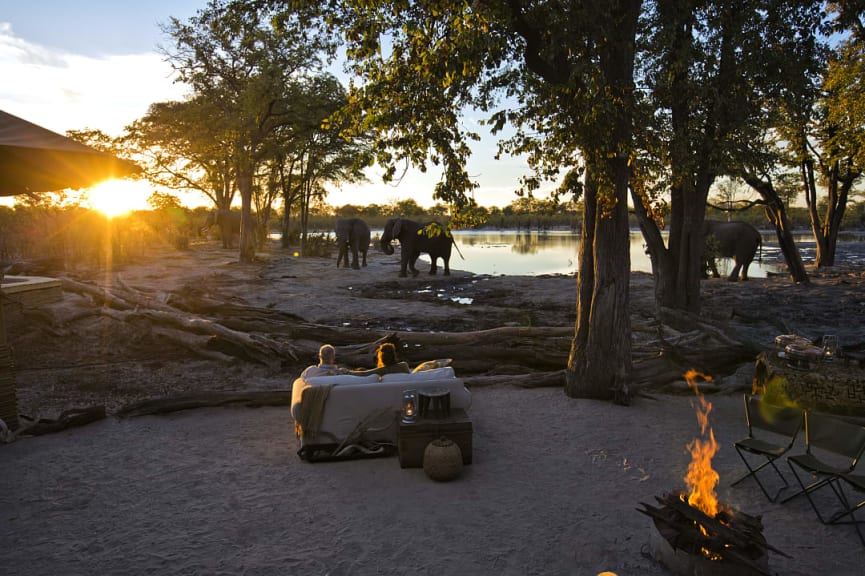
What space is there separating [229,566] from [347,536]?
0.84 metres

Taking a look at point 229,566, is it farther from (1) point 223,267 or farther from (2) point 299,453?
(1) point 223,267

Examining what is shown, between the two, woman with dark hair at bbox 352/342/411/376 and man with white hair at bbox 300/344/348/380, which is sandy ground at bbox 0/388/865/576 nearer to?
man with white hair at bbox 300/344/348/380

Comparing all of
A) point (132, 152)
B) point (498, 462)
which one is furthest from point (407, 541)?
point (132, 152)

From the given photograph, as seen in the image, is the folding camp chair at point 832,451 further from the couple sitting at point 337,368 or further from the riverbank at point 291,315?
the riverbank at point 291,315

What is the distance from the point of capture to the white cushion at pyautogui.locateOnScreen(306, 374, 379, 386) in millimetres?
6141

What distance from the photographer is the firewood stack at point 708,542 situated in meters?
3.46

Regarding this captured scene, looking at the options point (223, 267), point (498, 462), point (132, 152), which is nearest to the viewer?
point (498, 462)

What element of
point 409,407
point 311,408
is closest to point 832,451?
point 409,407

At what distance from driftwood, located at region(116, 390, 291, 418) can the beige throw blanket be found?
6.04ft

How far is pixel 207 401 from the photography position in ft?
24.7

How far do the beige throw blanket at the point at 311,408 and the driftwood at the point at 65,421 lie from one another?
113 inches

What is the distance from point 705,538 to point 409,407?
2.94 m

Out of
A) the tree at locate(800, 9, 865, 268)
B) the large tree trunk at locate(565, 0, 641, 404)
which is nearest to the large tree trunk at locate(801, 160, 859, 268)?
the tree at locate(800, 9, 865, 268)

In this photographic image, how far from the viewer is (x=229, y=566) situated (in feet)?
12.8
